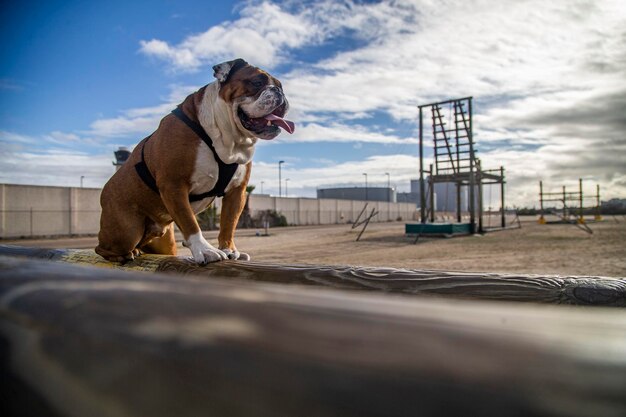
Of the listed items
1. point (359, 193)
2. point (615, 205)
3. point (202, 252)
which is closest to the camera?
point (202, 252)

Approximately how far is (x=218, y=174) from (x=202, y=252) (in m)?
0.53

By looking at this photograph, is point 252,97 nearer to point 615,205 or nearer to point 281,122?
point 281,122

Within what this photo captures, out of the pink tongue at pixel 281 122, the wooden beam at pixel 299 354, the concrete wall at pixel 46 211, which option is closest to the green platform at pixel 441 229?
the pink tongue at pixel 281 122

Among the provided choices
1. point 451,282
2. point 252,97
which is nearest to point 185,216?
point 252,97

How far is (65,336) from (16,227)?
101ft

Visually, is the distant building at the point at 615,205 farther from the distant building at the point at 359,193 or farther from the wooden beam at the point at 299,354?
the wooden beam at the point at 299,354

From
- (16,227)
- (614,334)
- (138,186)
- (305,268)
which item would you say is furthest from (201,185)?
(16,227)

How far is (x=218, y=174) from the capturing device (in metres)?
2.57

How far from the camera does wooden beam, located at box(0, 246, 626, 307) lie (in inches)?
52.2

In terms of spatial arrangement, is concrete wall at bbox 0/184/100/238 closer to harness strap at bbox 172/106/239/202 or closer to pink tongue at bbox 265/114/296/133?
harness strap at bbox 172/106/239/202

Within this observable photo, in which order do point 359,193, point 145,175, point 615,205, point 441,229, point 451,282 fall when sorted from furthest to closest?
point 359,193 → point 615,205 → point 441,229 → point 145,175 → point 451,282

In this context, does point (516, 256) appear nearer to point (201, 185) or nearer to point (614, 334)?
point (201, 185)

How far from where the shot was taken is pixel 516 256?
37.6ft

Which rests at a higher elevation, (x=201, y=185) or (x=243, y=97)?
(x=243, y=97)
